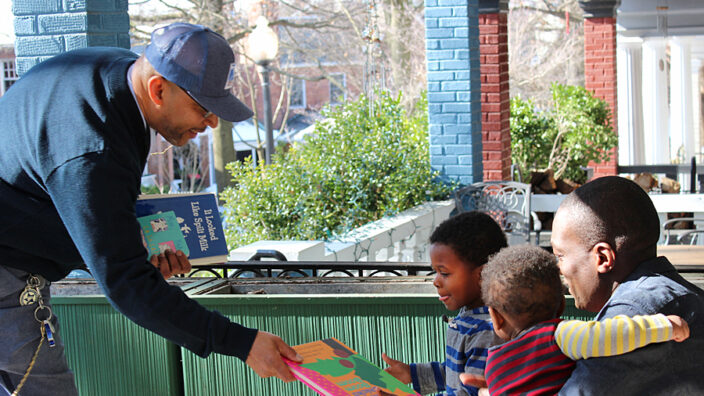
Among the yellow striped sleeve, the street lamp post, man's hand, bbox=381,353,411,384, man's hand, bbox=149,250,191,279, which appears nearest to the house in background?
the street lamp post

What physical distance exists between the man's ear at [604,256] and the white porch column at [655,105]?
14328 millimetres

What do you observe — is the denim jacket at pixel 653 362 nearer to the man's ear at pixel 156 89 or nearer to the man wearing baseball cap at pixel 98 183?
the man wearing baseball cap at pixel 98 183

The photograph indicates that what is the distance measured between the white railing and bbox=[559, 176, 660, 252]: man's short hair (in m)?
2.86

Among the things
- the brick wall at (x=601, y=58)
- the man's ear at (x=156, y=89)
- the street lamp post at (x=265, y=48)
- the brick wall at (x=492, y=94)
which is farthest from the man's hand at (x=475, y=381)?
the brick wall at (x=601, y=58)

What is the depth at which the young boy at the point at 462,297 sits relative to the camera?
2307 millimetres

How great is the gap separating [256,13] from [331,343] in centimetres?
1972

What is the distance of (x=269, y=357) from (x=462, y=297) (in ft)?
2.02

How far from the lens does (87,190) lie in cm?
197

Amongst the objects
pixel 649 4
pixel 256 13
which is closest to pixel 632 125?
pixel 649 4

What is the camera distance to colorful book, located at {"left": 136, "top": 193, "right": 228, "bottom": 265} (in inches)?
99.8

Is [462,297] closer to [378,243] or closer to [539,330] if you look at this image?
[539,330]

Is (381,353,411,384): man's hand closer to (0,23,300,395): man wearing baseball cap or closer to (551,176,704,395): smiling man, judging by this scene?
(0,23,300,395): man wearing baseball cap

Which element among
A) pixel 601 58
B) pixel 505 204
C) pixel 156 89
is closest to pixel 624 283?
pixel 156 89

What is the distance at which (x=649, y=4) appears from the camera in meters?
13.1
